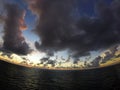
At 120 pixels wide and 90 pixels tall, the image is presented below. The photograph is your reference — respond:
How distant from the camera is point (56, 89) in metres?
58.3

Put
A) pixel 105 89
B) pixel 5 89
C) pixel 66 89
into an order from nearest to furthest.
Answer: pixel 5 89, pixel 105 89, pixel 66 89

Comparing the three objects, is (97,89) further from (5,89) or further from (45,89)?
(5,89)

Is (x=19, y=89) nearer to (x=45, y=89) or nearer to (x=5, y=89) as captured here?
(x=5, y=89)

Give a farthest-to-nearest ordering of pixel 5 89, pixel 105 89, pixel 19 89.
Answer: pixel 105 89 → pixel 19 89 → pixel 5 89

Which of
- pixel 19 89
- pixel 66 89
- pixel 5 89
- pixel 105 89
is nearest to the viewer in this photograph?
pixel 5 89

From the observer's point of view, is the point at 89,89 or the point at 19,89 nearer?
the point at 19,89

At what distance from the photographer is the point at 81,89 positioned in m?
57.8

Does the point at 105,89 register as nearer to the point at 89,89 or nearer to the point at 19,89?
the point at 89,89

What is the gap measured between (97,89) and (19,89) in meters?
30.9

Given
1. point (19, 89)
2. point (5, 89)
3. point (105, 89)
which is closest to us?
point (5, 89)

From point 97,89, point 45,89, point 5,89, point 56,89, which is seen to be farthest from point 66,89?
point 5,89

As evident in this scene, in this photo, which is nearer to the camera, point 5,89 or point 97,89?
point 5,89

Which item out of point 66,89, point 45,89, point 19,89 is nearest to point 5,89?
point 19,89

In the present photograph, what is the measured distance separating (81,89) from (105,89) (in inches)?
379
